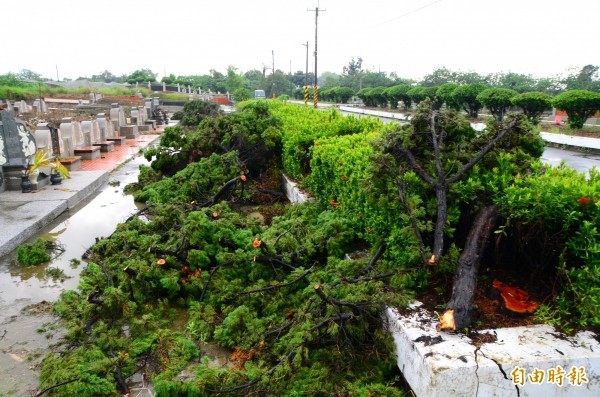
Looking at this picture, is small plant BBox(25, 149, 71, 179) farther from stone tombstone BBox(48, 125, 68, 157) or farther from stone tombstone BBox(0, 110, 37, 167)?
stone tombstone BBox(48, 125, 68, 157)

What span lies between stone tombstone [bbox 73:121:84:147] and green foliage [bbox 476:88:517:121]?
18212 millimetres

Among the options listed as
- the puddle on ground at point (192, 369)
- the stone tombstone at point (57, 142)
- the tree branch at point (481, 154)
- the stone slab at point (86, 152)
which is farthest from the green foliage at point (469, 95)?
the puddle on ground at point (192, 369)

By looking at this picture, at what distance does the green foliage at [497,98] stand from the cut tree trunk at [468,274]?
20772mm

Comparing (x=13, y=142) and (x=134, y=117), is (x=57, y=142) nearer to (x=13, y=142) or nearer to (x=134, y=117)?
(x=13, y=142)

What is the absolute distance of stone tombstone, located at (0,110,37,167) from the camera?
8.16 metres

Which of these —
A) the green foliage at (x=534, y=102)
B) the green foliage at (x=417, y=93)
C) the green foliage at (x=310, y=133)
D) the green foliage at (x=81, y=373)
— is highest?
the green foliage at (x=417, y=93)

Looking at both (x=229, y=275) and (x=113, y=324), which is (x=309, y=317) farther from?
(x=113, y=324)

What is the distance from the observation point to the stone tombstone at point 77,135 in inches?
510

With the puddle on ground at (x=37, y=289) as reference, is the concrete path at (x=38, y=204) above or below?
above

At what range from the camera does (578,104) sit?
18.8 metres

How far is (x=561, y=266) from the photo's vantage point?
2912 mm

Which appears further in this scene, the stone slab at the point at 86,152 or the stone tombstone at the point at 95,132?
the stone tombstone at the point at 95,132

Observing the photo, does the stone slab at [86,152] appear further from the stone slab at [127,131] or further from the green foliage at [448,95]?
the green foliage at [448,95]

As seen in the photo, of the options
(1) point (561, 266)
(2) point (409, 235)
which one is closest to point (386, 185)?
(2) point (409, 235)
